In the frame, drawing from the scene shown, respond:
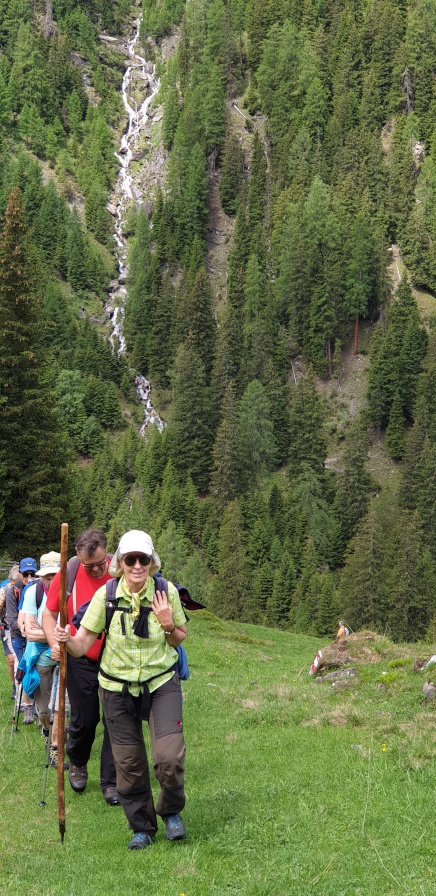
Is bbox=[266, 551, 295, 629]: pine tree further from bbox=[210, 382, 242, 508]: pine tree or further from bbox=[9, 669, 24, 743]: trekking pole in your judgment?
bbox=[9, 669, 24, 743]: trekking pole

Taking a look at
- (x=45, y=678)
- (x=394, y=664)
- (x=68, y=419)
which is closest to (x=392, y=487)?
(x=68, y=419)

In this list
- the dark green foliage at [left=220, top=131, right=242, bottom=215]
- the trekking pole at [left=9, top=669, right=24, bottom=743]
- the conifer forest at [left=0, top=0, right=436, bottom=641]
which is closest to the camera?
the trekking pole at [left=9, top=669, right=24, bottom=743]

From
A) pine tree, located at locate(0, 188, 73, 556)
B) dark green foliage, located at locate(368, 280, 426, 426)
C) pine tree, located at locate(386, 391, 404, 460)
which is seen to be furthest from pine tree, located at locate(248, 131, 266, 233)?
pine tree, located at locate(0, 188, 73, 556)

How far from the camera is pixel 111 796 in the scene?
9.80 metres

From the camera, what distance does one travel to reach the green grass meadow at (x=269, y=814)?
6879 millimetres

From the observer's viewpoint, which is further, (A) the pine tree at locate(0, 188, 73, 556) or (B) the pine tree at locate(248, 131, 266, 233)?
(B) the pine tree at locate(248, 131, 266, 233)

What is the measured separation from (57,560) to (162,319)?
130 metres

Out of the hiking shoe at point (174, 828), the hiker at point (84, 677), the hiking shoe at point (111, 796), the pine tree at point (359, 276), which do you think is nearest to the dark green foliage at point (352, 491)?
the pine tree at point (359, 276)

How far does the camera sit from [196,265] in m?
147

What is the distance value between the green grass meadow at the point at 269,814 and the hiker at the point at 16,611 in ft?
1.26

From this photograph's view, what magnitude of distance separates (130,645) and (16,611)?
653cm

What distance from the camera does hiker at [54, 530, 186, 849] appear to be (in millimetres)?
7641

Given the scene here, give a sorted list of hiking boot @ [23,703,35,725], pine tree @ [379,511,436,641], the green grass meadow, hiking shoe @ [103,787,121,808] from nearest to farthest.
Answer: the green grass meadow, hiking shoe @ [103,787,121,808], hiking boot @ [23,703,35,725], pine tree @ [379,511,436,641]

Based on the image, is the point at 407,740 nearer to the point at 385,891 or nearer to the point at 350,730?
the point at 350,730
